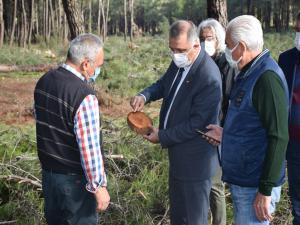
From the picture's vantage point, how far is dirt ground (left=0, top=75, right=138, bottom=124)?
28.1 feet

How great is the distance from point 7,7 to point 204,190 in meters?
32.4

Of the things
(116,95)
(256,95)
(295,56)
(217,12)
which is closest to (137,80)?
(116,95)

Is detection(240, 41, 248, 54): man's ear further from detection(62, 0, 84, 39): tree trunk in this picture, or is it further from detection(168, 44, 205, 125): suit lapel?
detection(62, 0, 84, 39): tree trunk

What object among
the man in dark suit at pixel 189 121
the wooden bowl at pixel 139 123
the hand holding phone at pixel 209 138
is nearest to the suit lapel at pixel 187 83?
the man in dark suit at pixel 189 121

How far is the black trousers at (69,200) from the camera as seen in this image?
9.66ft

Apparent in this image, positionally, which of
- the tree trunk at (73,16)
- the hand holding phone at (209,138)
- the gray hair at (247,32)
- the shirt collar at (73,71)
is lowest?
the hand holding phone at (209,138)

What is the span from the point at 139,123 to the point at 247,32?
128cm

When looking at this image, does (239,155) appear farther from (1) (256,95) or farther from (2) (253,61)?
(2) (253,61)

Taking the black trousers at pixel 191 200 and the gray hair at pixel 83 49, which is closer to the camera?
the gray hair at pixel 83 49

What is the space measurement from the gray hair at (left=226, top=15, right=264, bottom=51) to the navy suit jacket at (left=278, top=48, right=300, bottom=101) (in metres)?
0.72

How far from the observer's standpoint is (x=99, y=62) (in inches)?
116

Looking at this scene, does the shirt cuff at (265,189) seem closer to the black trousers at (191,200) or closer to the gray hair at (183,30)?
the black trousers at (191,200)

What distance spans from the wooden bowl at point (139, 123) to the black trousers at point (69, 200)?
2.17 ft

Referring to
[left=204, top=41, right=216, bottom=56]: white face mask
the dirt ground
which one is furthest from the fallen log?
[left=204, top=41, right=216, bottom=56]: white face mask
